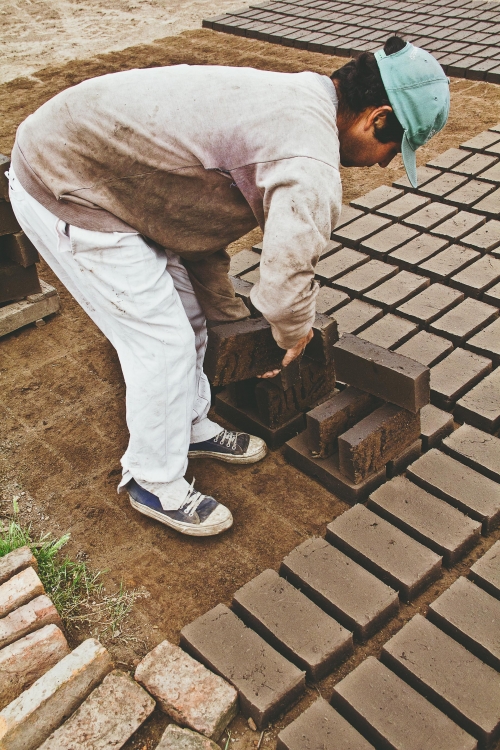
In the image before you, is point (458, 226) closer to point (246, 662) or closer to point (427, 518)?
point (427, 518)

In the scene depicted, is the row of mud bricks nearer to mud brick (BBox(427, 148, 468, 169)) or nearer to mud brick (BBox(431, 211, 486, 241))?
mud brick (BBox(431, 211, 486, 241))

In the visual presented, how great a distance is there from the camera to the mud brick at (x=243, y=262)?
14.5 feet

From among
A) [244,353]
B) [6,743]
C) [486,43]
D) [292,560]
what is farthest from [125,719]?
[486,43]

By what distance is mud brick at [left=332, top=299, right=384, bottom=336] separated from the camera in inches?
153

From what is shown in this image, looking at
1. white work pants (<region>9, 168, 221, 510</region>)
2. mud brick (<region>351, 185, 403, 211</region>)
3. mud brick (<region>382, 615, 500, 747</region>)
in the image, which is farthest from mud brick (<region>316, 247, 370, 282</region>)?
mud brick (<region>382, 615, 500, 747</region>)

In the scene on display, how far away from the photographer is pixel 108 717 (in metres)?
2.17

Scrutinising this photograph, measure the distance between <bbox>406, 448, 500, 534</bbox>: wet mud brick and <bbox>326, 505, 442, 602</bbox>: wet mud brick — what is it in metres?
0.29

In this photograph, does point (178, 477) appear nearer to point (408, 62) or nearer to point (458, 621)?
point (458, 621)

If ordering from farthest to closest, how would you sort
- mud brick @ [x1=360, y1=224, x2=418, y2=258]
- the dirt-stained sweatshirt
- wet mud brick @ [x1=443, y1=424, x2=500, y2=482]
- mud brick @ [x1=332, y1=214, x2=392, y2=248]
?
mud brick @ [x1=332, y1=214, x2=392, y2=248] < mud brick @ [x1=360, y1=224, x2=418, y2=258] < wet mud brick @ [x1=443, y1=424, x2=500, y2=482] < the dirt-stained sweatshirt

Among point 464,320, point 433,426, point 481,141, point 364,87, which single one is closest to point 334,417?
point 433,426

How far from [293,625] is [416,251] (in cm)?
280

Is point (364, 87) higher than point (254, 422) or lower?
higher

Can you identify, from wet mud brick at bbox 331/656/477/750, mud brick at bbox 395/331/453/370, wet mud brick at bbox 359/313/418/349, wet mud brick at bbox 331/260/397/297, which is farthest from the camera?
wet mud brick at bbox 331/260/397/297

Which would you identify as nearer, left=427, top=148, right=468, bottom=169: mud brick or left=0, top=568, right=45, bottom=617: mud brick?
left=0, top=568, right=45, bottom=617: mud brick
